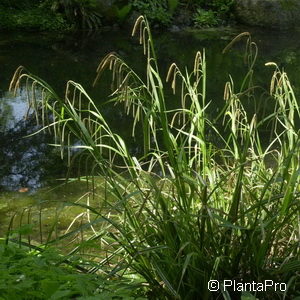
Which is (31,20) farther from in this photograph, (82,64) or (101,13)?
(82,64)

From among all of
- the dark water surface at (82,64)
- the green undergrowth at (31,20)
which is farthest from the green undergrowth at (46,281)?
the green undergrowth at (31,20)

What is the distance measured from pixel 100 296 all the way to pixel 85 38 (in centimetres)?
1038

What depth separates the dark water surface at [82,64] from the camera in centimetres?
487

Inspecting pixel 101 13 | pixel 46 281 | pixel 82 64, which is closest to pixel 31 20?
pixel 101 13

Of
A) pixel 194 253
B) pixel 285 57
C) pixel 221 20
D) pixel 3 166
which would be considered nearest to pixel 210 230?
pixel 194 253

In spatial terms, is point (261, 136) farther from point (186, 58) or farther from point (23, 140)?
point (186, 58)

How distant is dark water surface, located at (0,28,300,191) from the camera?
16.0 feet

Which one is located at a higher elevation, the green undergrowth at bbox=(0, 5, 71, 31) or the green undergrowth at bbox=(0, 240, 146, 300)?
the green undergrowth at bbox=(0, 240, 146, 300)

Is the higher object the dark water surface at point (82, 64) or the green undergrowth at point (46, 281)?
the green undergrowth at point (46, 281)

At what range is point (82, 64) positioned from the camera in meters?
9.09

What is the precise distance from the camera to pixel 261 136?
571cm

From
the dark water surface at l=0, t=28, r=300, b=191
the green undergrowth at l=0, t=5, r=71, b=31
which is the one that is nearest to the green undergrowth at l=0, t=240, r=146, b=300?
the dark water surface at l=0, t=28, r=300, b=191

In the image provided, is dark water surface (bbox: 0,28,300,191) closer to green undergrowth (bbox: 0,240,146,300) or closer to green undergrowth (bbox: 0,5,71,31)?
green undergrowth (bbox: 0,5,71,31)

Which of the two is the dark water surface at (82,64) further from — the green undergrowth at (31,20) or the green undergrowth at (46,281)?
the green undergrowth at (46,281)
